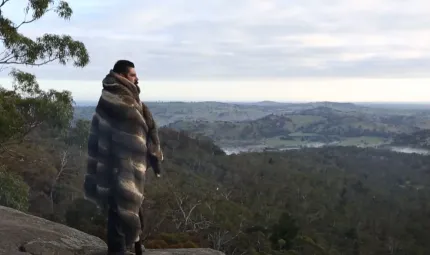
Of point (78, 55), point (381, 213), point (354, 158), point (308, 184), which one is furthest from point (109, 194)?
point (354, 158)

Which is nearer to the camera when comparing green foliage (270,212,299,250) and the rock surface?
the rock surface

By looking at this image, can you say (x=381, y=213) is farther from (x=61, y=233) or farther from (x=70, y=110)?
(x=61, y=233)

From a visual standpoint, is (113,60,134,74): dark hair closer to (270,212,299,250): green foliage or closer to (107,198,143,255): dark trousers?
(107,198,143,255): dark trousers

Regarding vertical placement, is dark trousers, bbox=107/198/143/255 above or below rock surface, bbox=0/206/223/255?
above

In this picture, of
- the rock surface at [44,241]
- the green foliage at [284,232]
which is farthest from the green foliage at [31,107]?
the green foliage at [284,232]

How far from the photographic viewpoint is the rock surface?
4523 millimetres

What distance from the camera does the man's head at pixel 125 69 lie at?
4.05 meters

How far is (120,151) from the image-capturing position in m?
3.87

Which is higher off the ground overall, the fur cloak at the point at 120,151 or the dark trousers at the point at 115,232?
the fur cloak at the point at 120,151

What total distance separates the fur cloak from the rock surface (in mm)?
888

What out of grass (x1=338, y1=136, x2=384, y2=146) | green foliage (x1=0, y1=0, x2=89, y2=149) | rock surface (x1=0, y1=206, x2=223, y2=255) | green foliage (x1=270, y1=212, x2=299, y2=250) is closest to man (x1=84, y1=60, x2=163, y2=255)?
rock surface (x1=0, y1=206, x2=223, y2=255)

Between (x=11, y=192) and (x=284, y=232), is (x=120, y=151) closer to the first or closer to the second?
(x=11, y=192)

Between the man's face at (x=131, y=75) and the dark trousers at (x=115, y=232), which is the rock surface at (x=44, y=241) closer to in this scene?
the dark trousers at (x=115, y=232)

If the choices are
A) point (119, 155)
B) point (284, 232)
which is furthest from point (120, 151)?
point (284, 232)
